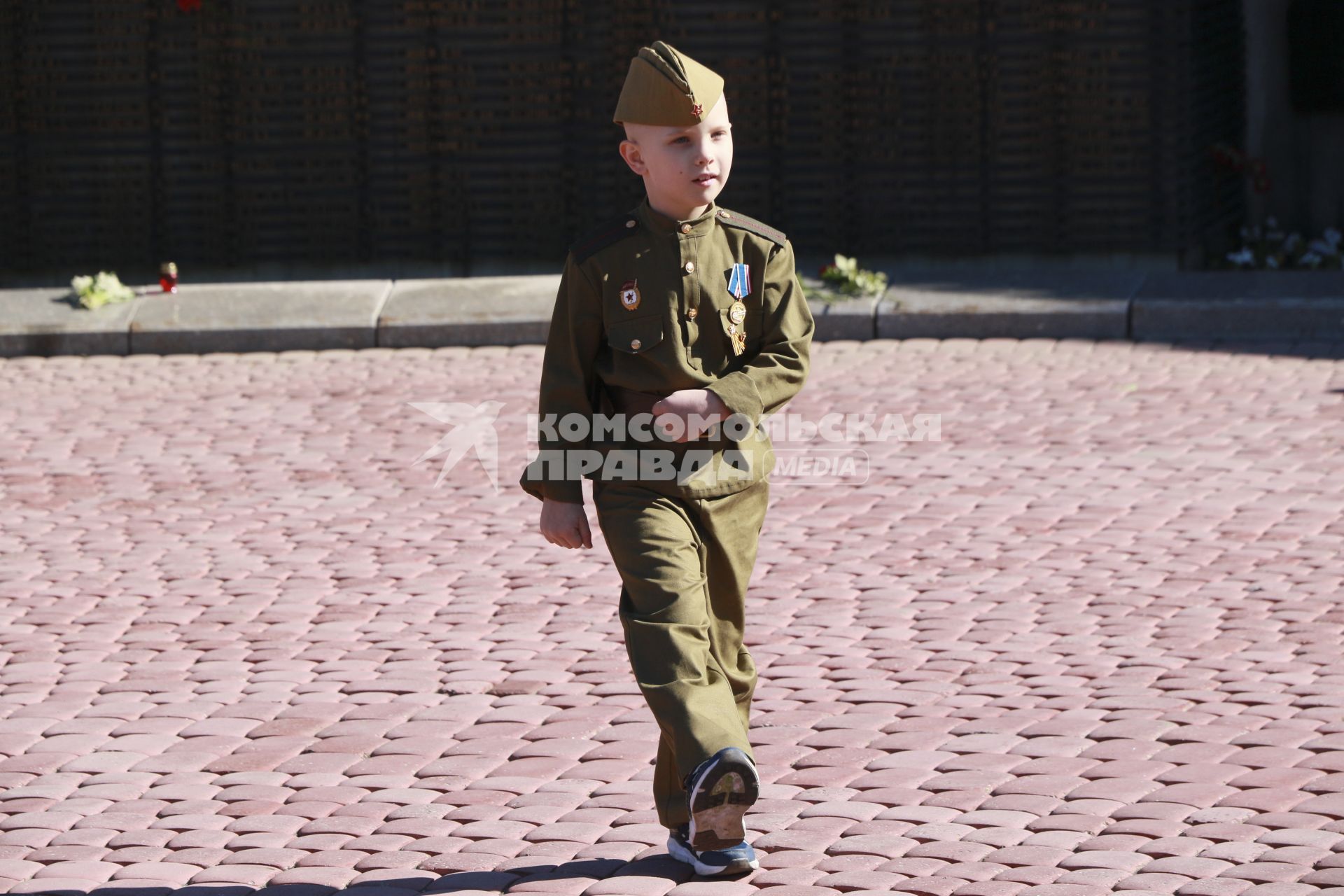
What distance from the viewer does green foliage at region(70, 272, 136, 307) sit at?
38.6 ft

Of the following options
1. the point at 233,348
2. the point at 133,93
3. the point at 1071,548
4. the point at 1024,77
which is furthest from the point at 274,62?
the point at 1071,548

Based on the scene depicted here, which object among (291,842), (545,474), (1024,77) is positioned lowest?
(291,842)

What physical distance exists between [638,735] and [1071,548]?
7.39 feet

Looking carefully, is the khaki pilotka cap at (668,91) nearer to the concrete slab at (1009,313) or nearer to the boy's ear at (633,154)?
the boy's ear at (633,154)

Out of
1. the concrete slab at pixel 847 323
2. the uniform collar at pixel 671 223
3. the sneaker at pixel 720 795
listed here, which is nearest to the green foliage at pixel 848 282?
the concrete slab at pixel 847 323

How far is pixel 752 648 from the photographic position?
18.5 feet

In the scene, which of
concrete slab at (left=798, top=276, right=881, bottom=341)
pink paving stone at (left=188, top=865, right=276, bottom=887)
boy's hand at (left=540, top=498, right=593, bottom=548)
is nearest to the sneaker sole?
boy's hand at (left=540, top=498, right=593, bottom=548)

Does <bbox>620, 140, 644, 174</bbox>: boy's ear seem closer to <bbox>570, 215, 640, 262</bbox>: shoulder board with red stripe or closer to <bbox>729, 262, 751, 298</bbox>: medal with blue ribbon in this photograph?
<bbox>570, 215, 640, 262</bbox>: shoulder board with red stripe

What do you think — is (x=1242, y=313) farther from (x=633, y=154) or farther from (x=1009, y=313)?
(x=633, y=154)

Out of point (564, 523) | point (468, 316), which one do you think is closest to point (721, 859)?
point (564, 523)

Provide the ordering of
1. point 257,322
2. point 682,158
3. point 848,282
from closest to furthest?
point 682,158 → point 257,322 → point 848,282

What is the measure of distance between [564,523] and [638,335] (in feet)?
1.32

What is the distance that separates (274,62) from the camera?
13.0 metres

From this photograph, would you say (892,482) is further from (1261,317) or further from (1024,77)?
(1024,77)
